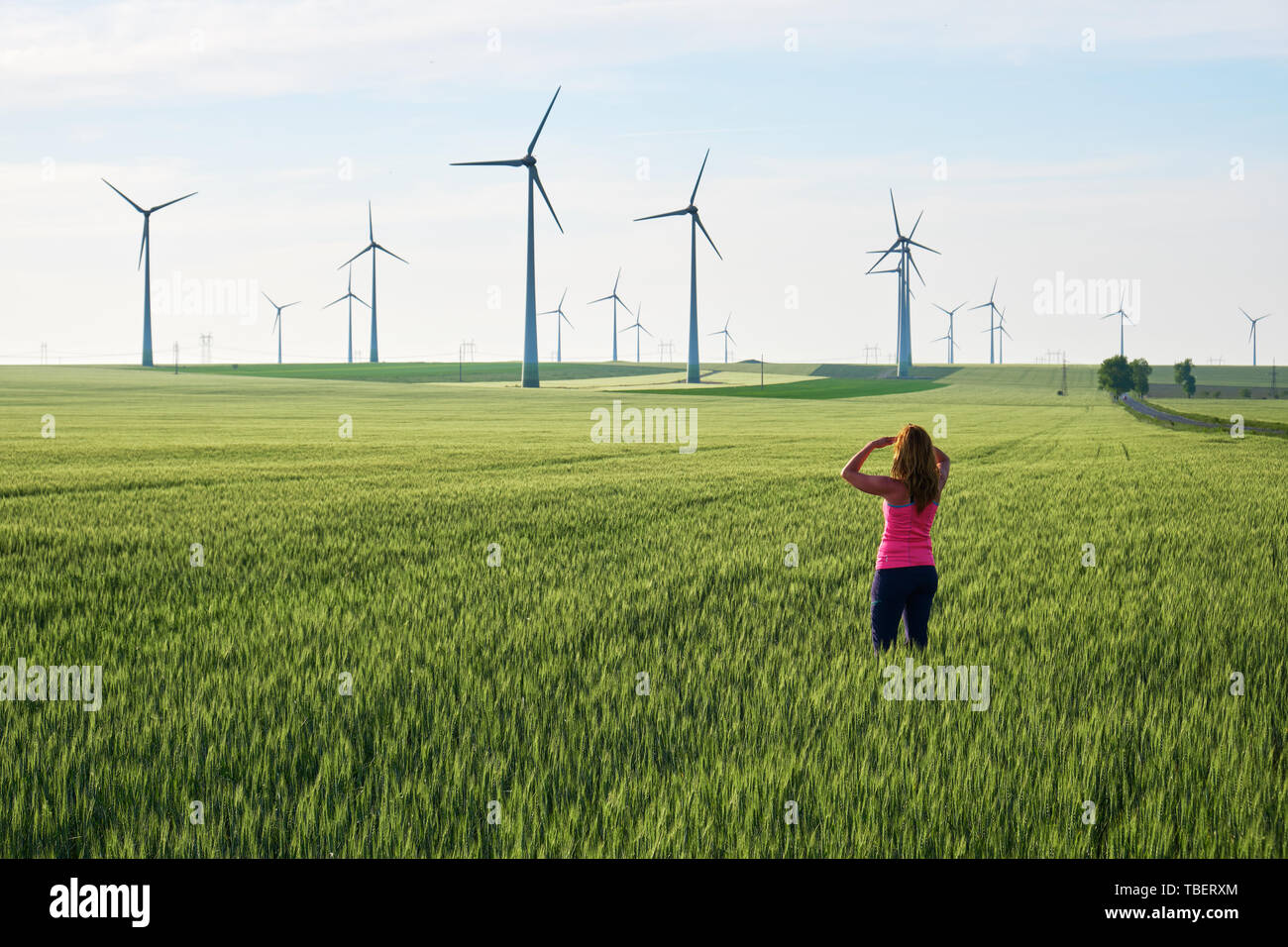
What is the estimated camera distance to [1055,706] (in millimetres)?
7969

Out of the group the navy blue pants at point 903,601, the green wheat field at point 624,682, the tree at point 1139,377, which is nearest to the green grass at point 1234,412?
the tree at point 1139,377

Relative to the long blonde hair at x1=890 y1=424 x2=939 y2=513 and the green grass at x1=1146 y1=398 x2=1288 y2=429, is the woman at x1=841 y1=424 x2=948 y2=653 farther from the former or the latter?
the green grass at x1=1146 y1=398 x2=1288 y2=429

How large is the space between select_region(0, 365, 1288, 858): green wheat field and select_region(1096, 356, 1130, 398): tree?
147440 mm

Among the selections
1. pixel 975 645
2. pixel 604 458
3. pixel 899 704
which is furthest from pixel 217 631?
pixel 604 458

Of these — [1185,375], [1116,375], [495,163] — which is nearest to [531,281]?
[495,163]

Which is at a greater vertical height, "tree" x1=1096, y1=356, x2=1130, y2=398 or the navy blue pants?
"tree" x1=1096, y1=356, x2=1130, y2=398

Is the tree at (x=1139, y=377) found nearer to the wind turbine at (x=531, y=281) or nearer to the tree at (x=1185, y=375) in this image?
the tree at (x=1185, y=375)

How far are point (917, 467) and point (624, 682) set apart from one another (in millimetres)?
2896

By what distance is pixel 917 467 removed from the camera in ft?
27.8

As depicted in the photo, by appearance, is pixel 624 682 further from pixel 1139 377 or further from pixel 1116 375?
pixel 1139 377

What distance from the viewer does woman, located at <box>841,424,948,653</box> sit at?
851 centimetres

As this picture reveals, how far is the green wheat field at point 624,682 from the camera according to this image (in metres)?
5.72

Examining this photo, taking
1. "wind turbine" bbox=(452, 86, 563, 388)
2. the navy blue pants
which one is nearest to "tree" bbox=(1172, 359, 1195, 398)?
"wind turbine" bbox=(452, 86, 563, 388)
